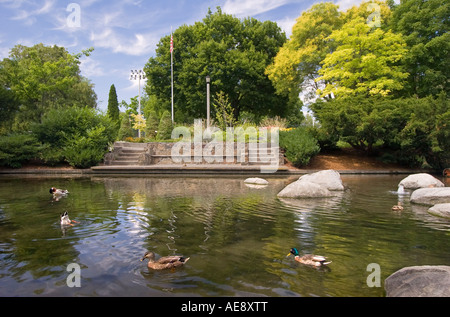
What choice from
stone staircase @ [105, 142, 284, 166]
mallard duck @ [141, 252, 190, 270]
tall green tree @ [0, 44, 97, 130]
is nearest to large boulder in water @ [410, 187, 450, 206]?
mallard duck @ [141, 252, 190, 270]

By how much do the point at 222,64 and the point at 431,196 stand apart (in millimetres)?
26868

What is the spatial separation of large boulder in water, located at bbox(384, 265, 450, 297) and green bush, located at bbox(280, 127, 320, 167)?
50.6 feet

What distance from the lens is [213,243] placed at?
525 centimetres

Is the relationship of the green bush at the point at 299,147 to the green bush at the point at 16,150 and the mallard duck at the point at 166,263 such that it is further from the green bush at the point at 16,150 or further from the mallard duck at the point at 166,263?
the green bush at the point at 16,150

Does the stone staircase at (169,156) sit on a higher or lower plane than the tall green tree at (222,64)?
lower

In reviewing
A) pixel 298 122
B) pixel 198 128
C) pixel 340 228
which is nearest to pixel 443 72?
pixel 198 128

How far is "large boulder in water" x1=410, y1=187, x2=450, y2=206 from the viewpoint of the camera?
8.38 metres

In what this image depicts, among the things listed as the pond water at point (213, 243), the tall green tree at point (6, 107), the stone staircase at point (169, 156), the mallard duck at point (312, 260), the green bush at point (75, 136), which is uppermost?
the tall green tree at point (6, 107)

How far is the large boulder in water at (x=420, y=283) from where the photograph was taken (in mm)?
3203

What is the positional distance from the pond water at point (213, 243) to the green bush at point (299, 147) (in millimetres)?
9440

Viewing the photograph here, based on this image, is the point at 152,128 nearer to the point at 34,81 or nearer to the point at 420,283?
the point at 34,81

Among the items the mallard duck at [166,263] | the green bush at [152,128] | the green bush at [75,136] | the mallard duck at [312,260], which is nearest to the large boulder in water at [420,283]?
the mallard duck at [312,260]

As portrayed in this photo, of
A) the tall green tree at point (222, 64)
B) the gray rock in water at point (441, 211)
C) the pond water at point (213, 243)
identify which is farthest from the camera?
the tall green tree at point (222, 64)

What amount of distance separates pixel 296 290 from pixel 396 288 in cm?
115
